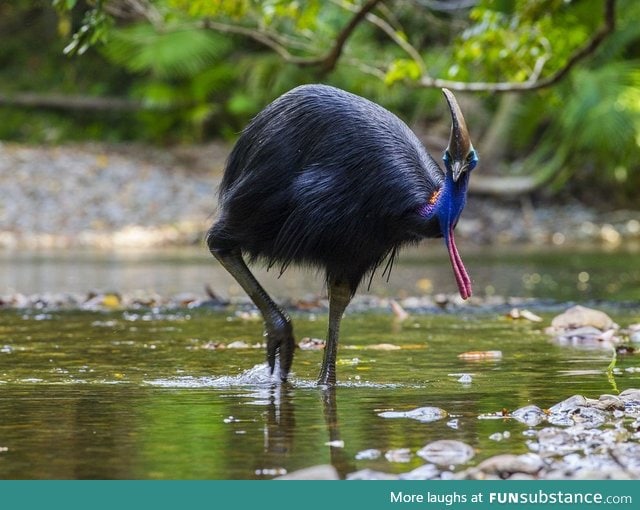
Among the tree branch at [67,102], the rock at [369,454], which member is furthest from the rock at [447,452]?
the tree branch at [67,102]

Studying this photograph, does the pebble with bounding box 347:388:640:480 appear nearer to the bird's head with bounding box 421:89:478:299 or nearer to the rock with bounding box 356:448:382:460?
the rock with bounding box 356:448:382:460

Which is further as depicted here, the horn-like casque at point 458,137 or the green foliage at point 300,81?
the green foliage at point 300,81

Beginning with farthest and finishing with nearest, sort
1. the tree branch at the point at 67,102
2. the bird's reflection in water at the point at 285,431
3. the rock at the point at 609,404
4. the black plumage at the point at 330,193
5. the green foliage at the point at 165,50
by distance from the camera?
the tree branch at the point at 67,102
the green foliage at the point at 165,50
the black plumage at the point at 330,193
the rock at the point at 609,404
the bird's reflection in water at the point at 285,431

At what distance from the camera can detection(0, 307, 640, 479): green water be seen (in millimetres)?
4320

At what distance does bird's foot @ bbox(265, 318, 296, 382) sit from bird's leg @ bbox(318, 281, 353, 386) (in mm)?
166

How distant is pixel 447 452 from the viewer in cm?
425

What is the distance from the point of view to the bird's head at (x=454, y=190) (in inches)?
224

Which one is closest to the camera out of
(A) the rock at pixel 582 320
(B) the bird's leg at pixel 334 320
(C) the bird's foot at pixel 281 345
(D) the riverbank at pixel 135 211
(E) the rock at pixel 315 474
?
(E) the rock at pixel 315 474

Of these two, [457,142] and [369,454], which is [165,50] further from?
[369,454]

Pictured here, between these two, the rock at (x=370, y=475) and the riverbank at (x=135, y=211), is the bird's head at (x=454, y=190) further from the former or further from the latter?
the riverbank at (x=135, y=211)

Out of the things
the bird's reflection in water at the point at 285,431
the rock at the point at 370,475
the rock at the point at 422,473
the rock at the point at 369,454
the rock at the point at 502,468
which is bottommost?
the bird's reflection in water at the point at 285,431

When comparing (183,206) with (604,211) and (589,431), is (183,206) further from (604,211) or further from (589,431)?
(589,431)

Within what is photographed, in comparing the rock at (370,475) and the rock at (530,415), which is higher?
the rock at (370,475)

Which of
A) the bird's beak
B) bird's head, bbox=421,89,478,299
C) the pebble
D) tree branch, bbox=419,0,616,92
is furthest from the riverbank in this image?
the pebble
